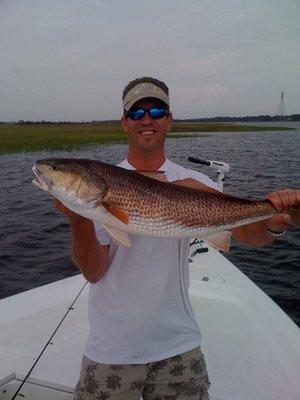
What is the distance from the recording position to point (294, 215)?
3223 millimetres

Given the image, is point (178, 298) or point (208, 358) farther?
point (208, 358)

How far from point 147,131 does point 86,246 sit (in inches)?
39.9

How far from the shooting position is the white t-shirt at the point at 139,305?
2.95m

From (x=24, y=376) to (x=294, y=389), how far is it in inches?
101

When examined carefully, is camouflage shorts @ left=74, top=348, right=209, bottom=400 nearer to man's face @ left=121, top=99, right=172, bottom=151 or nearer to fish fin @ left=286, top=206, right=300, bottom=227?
fish fin @ left=286, top=206, right=300, bottom=227

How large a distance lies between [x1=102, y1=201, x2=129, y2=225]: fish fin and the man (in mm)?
173

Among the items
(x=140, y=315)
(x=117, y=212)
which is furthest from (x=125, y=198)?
(x=140, y=315)

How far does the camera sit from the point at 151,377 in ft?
9.95

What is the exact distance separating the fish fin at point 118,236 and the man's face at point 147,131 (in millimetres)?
731

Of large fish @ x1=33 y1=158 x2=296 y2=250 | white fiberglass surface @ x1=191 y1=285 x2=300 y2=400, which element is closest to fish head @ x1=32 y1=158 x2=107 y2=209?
large fish @ x1=33 y1=158 x2=296 y2=250

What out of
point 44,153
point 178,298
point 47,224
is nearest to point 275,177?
point 47,224

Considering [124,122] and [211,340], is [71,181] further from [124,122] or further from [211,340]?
[211,340]

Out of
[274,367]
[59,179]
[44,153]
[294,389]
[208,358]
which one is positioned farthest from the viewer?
[44,153]

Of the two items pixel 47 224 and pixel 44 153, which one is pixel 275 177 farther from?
pixel 44 153
